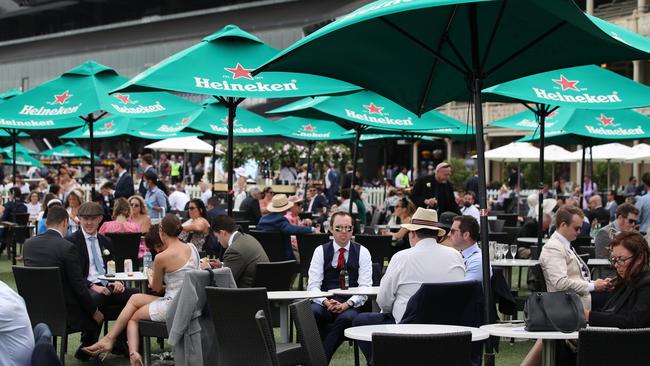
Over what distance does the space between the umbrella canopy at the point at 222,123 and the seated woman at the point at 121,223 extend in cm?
461

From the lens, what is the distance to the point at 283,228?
515 inches

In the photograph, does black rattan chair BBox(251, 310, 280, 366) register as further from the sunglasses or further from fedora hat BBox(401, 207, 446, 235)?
the sunglasses

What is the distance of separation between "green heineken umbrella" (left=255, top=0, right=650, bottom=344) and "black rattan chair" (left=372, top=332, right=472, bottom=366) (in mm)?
1836

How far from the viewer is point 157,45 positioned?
245 feet

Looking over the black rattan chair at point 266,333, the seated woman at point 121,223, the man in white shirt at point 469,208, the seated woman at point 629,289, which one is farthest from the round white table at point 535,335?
the man in white shirt at point 469,208

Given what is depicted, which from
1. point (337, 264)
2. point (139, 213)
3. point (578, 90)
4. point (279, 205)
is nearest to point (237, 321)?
point (337, 264)

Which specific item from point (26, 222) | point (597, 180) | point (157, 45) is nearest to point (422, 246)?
point (26, 222)

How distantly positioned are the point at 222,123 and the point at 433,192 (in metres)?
4.82

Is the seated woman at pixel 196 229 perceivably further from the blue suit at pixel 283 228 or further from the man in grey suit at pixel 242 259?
the man in grey suit at pixel 242 259

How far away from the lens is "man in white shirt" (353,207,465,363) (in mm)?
7477

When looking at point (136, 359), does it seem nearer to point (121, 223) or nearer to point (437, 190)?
point (121, 223)

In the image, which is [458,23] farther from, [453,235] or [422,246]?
[453,235]

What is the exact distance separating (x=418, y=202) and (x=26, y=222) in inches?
315

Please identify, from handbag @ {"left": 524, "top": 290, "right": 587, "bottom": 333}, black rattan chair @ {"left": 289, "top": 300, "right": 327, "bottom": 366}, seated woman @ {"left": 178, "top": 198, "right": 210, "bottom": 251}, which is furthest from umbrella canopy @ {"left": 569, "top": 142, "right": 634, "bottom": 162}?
black rattan chair @ {"left": 289, "top": 300, "right": 327, "bottom": 366}
